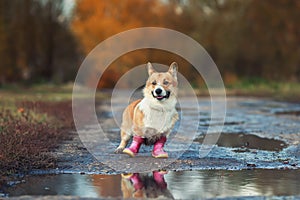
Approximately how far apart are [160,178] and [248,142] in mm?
4493

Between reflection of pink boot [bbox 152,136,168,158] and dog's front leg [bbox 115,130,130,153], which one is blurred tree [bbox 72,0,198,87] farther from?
reflection of pink boot [bbox 152,136,168,158]

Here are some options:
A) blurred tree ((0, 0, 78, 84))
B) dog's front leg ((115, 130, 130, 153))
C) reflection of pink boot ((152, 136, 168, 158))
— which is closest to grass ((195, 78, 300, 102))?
blurred tree ((0, 0, 78, 84))

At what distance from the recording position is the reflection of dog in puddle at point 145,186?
6789mm

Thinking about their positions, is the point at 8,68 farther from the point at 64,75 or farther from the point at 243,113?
the point at 243,113

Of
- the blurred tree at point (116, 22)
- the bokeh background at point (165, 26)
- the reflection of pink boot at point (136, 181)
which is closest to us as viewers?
the reflection of pink boot at point (136, 181)

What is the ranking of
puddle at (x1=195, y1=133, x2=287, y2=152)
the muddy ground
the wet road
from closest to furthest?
the wet road → the muddy ground → puddle at (x1=195, y1=133, x2=287, y2=152)

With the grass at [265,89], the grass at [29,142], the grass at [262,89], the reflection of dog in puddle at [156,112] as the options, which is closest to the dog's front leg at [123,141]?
the reflection of dog in puddle at [156,112]

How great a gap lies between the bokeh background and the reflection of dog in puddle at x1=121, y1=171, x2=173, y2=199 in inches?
1116

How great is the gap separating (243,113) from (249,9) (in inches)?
886

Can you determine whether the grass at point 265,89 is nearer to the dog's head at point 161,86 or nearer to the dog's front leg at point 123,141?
the dog's front leg at point 123,141

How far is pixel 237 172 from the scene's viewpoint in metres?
8.32

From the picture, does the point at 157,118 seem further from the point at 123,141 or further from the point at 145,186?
the point at 145,186

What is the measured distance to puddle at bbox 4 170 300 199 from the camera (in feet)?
22.5

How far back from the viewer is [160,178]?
7.81 metres
